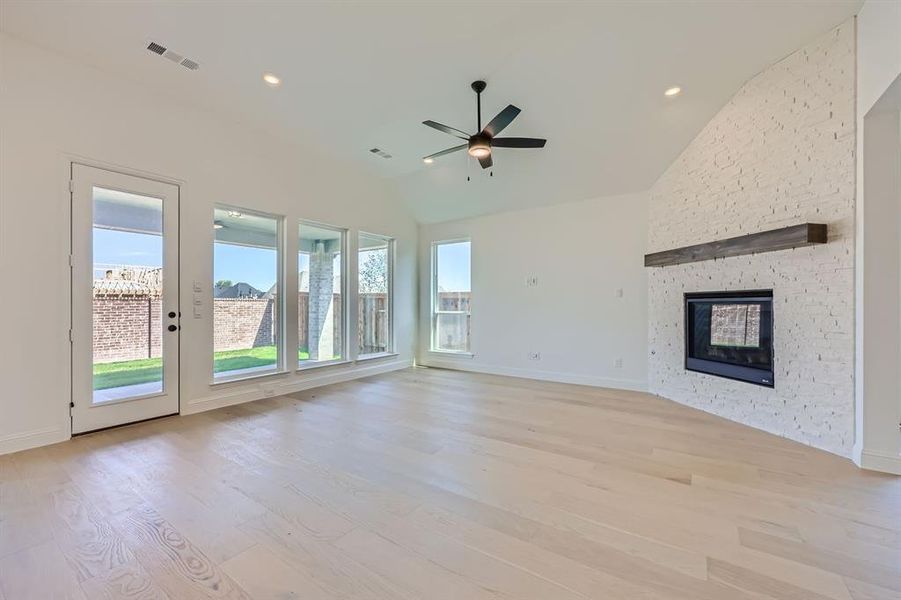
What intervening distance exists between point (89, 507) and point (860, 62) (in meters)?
6.27

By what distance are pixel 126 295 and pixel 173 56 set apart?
7.62ft

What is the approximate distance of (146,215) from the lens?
3.86m

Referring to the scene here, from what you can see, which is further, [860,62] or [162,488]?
[860,62]

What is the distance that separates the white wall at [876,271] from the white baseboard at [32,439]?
6.62m

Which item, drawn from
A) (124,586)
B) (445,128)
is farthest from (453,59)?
(124,586)

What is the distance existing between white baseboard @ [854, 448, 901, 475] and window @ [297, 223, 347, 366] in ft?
19.2

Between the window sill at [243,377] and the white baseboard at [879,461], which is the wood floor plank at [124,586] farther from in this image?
the white baseboard at [879,461]

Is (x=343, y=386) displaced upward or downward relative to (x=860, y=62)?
downward

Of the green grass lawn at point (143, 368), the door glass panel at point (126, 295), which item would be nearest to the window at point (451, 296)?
the green grass lawn at point (143, 368)

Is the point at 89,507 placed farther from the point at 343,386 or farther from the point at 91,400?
the point at 343,386

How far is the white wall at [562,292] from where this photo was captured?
206 inches

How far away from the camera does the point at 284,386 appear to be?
502cm

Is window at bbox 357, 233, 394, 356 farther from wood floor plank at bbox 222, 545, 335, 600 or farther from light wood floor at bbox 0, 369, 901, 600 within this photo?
wood floor plank at bbox 222, 545, 335, 600

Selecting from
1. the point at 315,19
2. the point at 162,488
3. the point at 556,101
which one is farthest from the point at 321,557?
the point at 556,101
